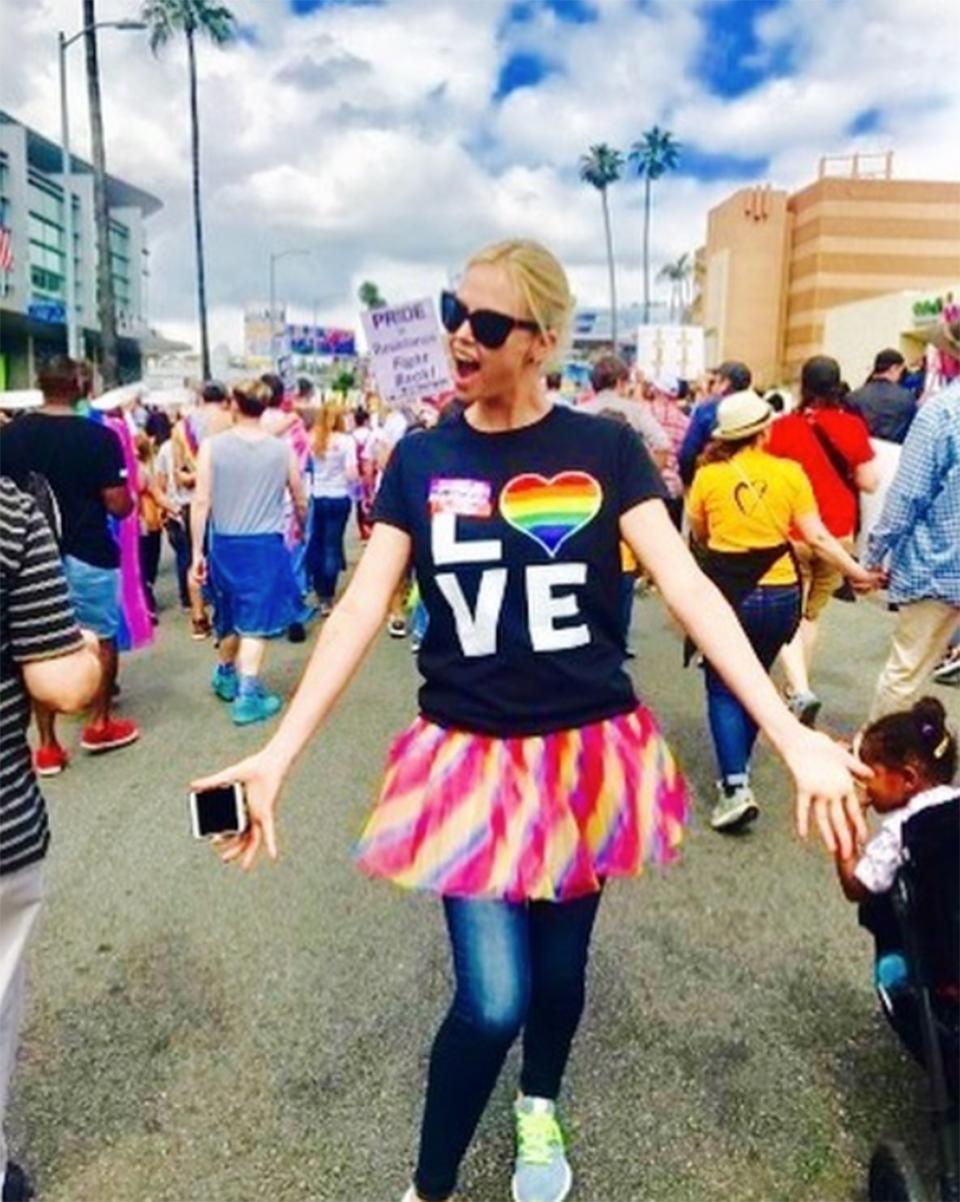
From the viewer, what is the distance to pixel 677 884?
3738 millimetres

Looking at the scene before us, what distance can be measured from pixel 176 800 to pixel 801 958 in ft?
8.95

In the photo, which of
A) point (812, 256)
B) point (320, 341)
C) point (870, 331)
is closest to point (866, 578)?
point (870, 331)

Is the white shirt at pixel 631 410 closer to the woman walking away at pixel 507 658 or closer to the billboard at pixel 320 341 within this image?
the woman walking away at pixel 507 658

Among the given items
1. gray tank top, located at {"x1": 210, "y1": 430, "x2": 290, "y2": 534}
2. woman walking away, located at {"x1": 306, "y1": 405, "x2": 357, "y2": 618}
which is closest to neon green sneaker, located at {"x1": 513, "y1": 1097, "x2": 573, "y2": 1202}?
gray tank top, located at {"x1": 210, "y1": 430, "x2": 290, "y2": 534}

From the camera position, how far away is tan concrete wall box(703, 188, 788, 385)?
60.2 metres

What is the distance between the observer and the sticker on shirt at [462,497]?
6.15 ft

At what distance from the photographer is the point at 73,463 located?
4.68m

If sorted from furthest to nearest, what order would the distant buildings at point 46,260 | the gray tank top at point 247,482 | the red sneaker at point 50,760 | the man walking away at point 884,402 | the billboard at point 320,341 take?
the billboard at point 320,341 → the distant buildings at point 46,260 → the man walking away at point 884,402 → the gray tank top at point 247,482 → the red sneaker at point 50,760

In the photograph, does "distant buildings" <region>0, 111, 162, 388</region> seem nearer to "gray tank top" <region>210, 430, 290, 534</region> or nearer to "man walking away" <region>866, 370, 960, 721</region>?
"gray tank top" <region>210, 430, 290, 534</region>

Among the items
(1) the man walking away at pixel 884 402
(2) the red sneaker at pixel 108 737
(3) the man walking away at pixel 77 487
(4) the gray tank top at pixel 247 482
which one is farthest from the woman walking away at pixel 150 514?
(1) the man walking away at pixel 884 402

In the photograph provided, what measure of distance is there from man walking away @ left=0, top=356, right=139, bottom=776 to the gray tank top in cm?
80

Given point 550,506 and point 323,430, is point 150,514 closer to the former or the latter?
point 323,430

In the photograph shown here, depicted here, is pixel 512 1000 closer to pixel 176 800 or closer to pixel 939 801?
pixel 939 801

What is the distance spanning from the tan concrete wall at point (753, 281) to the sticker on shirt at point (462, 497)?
6130 centimetres
